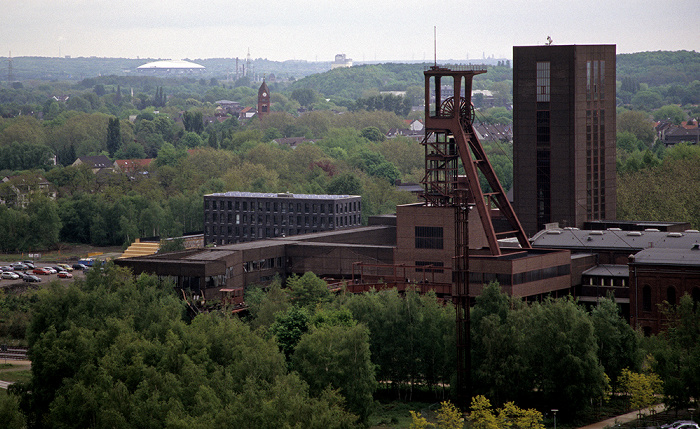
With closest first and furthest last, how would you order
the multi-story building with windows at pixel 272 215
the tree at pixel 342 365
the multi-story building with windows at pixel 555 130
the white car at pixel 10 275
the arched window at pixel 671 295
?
the tree at pixel 342 365
the arched window at pixel 671 295
the multi-story building with windows at pixel 555 130
the white car at pixel 10 275
the multi-story building with windows at pixel 272 215

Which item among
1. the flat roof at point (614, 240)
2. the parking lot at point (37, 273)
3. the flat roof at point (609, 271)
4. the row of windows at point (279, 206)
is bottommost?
the parking lot at point (37, 273)

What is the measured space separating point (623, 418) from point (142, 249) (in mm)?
92145

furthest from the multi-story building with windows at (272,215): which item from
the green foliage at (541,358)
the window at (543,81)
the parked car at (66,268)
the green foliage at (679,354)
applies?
the green foliage at (541,358)

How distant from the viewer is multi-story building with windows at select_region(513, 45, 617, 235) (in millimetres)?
116000

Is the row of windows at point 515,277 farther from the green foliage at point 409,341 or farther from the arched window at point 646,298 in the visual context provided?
the green foliage at point 409,341

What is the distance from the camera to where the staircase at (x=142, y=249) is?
149875mm

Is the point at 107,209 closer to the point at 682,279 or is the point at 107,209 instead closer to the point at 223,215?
the point at 223,215

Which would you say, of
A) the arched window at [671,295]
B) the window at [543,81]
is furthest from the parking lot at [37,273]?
the arched window at [671,295]

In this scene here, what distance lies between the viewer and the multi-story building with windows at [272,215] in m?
144

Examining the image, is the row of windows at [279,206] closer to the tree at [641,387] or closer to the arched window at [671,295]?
the arched window at [671,295]

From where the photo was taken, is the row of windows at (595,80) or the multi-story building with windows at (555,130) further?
the row of windows at (595,80)

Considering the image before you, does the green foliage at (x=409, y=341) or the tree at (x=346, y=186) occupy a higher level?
the tree at (x=346, y=186)

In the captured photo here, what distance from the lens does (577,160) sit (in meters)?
117

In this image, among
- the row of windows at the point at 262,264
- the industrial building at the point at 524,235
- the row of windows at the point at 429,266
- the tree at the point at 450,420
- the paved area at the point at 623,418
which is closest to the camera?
the tree at the point at 450,420
